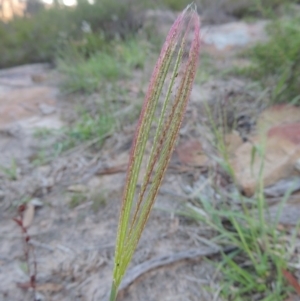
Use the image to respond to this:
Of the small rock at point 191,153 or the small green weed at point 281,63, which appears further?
the small green weed at point 281,63

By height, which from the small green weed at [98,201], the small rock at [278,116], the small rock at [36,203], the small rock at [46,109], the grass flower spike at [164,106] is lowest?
the small rock at [36,203]

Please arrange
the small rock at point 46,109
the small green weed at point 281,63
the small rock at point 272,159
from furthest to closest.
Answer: the small rock at point 46,109 → the small green weed at point 281,63 → the small rock at point 272,159

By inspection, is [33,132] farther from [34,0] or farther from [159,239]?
[34,0]

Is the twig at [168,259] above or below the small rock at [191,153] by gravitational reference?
below

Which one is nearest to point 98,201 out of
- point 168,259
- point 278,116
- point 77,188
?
point 77,188

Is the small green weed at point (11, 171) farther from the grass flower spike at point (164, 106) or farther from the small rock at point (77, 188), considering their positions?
the grass flower spike at point (164, 106)

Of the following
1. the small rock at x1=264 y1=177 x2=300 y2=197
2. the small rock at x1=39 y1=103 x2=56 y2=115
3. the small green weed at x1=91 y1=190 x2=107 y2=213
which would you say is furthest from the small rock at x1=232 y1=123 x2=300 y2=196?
the small rock at x1=39 y1=103 x2=56 y2=115

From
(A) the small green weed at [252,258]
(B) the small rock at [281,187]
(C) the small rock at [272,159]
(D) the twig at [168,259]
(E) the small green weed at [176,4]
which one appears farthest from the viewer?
(E) the small green weed at [176,4]

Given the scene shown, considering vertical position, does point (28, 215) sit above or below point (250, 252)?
below

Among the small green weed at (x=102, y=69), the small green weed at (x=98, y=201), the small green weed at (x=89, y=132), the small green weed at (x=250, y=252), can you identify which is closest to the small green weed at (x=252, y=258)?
the small green weed at (x=250, y=252)

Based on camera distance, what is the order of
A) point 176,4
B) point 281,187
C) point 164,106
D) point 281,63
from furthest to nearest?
point 176,4, point 281,63, point 281,187, point 164,106

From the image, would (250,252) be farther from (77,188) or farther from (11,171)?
(11,171)
